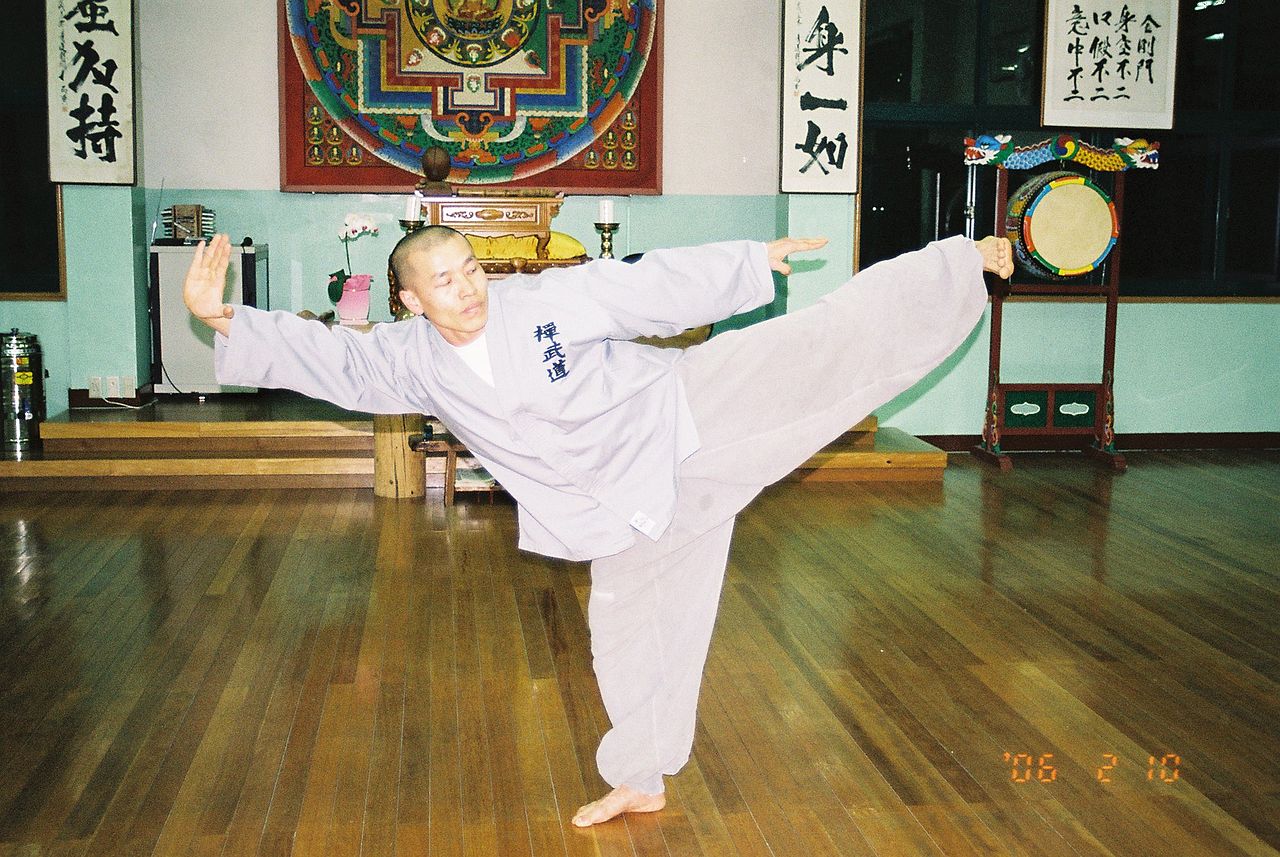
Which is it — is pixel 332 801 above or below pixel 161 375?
below

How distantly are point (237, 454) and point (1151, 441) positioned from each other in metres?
4.70

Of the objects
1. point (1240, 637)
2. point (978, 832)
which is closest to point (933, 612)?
point (1240, 637)

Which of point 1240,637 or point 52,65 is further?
point 52,65

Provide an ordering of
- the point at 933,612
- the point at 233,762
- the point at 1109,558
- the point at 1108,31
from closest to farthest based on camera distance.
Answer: the point at 233,762
the point at 933,612
the point at 1109,558
the point at 1108,31

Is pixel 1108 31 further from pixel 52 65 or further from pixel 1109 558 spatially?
pixel 52 65

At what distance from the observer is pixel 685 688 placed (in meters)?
2.47

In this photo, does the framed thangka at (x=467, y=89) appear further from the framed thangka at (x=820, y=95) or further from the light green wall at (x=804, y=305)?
the framed thangka at (x=820, y=95)

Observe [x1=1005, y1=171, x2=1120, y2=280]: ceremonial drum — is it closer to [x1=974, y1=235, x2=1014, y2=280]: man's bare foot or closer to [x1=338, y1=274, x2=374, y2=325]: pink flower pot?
[x1=338, y1=274, x2=374, y2=325]: pink flower pot

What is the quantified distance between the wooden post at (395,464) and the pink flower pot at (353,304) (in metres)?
0.48

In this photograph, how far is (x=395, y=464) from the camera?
529cm

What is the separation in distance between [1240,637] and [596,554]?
217cm

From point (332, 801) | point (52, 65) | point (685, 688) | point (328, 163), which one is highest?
point (52, 65)
